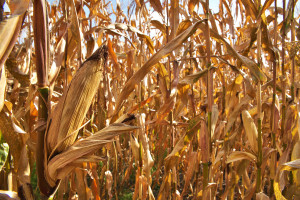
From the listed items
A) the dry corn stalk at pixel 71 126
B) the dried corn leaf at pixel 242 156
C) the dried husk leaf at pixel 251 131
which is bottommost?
the dried corn leaf at pixel 242 156

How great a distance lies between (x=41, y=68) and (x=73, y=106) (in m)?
0.11

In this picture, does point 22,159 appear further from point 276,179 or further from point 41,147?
point 276,179

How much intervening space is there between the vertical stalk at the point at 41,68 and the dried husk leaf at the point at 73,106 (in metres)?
0.02

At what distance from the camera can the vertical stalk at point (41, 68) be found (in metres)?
0.53

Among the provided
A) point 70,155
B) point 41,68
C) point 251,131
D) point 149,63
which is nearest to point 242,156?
point 251,131

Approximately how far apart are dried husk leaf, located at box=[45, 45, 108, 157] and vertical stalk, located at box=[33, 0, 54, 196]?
0.08 feet

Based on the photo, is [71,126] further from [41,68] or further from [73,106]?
[41,68]

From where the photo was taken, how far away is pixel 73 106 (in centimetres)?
59

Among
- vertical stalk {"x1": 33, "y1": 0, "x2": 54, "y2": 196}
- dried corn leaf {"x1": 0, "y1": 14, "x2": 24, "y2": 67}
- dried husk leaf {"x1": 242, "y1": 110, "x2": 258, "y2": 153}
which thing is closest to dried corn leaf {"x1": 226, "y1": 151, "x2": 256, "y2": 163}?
dried husk leaf {"x1": 242, "y1": 110, "x2": 258, "y2": 153}

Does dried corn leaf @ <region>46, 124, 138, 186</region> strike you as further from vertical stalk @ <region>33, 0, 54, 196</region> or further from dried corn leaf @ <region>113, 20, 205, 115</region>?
dried corn leaf @ <region>113, 20, 205, 115</region>

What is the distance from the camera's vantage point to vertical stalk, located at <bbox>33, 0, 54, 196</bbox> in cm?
53

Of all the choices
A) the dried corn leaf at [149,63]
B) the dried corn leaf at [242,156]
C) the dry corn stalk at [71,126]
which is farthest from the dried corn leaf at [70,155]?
the dried corn leaf at [242,156]

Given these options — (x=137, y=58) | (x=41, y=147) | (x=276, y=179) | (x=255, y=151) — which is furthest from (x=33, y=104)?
(x=276, y=179)

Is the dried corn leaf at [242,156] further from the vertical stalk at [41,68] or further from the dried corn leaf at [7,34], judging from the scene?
the dried corn leaf at [7,34]
